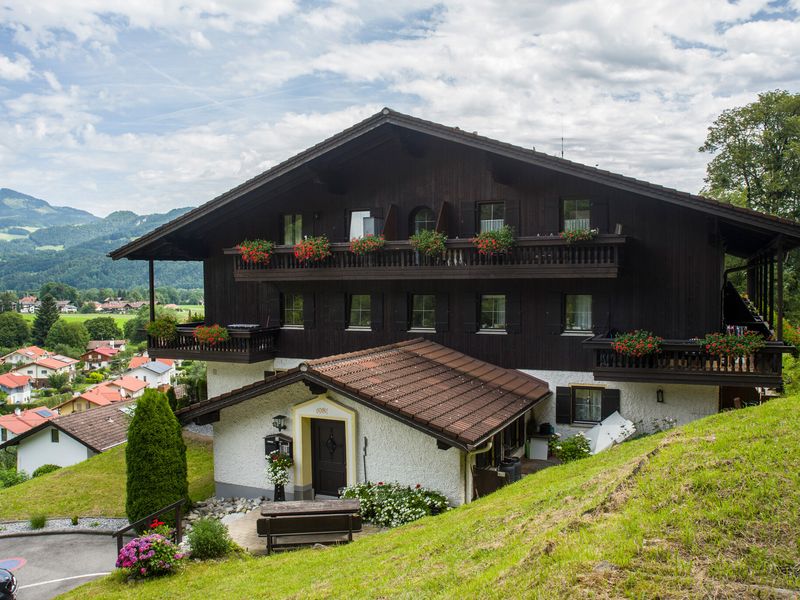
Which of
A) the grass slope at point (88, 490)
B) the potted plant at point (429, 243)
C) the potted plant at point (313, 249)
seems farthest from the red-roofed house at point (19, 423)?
the potted plant at point (429, 243)

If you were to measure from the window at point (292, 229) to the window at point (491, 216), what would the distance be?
6.04 meters

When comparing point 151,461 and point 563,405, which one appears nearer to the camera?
point 151,461

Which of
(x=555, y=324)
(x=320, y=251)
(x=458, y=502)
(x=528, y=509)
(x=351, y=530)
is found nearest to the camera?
(x=528, y=509)

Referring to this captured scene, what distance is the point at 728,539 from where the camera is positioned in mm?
5859

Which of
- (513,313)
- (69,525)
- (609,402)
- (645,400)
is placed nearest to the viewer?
(69,525)

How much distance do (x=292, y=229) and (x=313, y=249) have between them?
8.72ft

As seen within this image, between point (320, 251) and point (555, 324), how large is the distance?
7.07 m

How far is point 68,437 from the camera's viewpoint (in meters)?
45.1

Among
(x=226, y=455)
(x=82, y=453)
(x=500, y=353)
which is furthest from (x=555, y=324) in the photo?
(x=82, y=453)

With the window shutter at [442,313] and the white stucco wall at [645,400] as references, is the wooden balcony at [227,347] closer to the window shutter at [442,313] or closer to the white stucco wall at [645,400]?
the window shutter at [442,313]

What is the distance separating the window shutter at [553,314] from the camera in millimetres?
19031

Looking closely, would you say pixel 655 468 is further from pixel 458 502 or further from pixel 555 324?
pixel 555 324

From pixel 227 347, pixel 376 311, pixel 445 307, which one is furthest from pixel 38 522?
pixel 445 307

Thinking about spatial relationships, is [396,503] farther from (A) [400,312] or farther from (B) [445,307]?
(A) [400,312]
